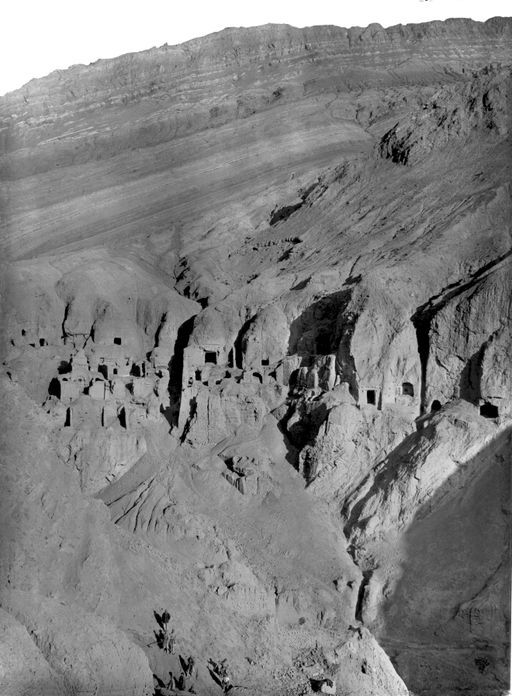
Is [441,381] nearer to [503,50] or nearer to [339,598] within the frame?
[339,598]

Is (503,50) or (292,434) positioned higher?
(503,50)

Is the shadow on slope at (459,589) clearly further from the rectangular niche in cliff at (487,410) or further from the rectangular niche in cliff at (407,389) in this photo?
the rectangular niche in cliff at (407,389)

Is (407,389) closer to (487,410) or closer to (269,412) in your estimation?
(487,410)

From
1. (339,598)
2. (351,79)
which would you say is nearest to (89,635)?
(339,598)

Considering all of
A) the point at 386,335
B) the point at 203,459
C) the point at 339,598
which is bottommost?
the point at 339,598

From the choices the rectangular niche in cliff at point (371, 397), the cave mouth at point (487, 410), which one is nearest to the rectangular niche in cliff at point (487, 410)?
the cave mouth at point (487, 410)

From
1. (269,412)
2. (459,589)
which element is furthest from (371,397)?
(459,589)

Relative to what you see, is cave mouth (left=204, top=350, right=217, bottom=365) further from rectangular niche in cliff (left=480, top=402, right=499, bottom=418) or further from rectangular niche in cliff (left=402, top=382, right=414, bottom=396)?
rectangular niche in cliff (left=480, top=402, right=499, bottom=418)
